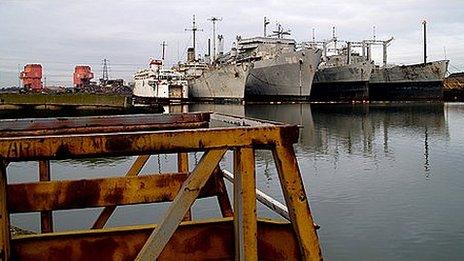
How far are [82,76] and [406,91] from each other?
84.8 meters

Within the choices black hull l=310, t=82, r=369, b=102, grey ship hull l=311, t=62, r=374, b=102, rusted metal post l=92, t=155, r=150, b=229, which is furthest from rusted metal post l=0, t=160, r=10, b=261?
black hull l=310, t=82, r=369, b=102

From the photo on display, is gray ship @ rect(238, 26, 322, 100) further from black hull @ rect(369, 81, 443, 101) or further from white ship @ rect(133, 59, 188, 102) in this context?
black hull @ rect(369, 81, 443, 101)

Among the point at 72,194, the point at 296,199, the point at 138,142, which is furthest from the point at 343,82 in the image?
the point at 138,142

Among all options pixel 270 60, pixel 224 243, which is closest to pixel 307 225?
pixel 224 243

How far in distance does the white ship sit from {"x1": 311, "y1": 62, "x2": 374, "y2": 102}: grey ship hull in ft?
64.1

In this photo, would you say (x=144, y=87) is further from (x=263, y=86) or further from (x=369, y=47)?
(x=369, y=47)

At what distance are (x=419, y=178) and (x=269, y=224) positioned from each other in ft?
46.1

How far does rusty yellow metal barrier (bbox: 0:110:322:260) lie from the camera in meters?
3.34

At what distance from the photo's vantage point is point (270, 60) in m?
62.7

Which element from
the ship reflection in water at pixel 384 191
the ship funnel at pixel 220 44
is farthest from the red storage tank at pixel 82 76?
the ship reflection in water at pixel 384 191

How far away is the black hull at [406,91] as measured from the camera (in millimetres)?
68562

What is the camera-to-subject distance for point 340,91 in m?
75.1

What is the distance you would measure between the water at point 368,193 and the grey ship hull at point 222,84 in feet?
116

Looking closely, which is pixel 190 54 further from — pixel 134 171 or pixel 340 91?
pixel 134 171
